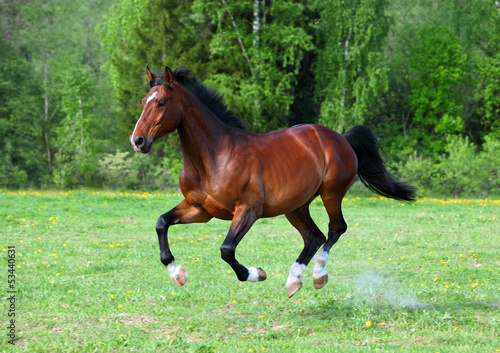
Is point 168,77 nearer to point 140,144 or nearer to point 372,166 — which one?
point 140,144

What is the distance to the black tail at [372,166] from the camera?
6977mm

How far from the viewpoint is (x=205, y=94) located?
5.41 meters

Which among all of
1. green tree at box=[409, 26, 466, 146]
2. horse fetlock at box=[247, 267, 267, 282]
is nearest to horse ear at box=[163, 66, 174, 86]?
horse fetlock at box=[247, 267, 267, 282]

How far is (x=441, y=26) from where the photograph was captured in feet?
121

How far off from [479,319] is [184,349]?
11.5ft

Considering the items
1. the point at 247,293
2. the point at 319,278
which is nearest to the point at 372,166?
the point at 319,278

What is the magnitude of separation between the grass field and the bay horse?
0.86 meters

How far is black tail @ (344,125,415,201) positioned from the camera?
22.9ft

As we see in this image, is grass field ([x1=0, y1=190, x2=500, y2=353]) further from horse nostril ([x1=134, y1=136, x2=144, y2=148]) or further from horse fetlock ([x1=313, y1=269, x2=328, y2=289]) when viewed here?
horse nostril ([x1=134, y1=136, x2=144, y2=148])

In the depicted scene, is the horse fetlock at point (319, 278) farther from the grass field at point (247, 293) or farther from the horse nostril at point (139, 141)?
the horse nostril at point (139, 141)

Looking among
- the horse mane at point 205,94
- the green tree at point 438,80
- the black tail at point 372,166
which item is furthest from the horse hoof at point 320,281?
the green tree at point 438,80

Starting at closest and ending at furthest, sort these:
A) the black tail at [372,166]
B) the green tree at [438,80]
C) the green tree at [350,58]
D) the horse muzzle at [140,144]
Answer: the horse muzzle at [140,144] → the black tail at [372,166] → the green tree at [350,58] → the green tree at [438,80]

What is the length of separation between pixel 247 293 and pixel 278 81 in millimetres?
22610

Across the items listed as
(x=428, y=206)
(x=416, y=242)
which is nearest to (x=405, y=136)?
(x=428, y=206)
